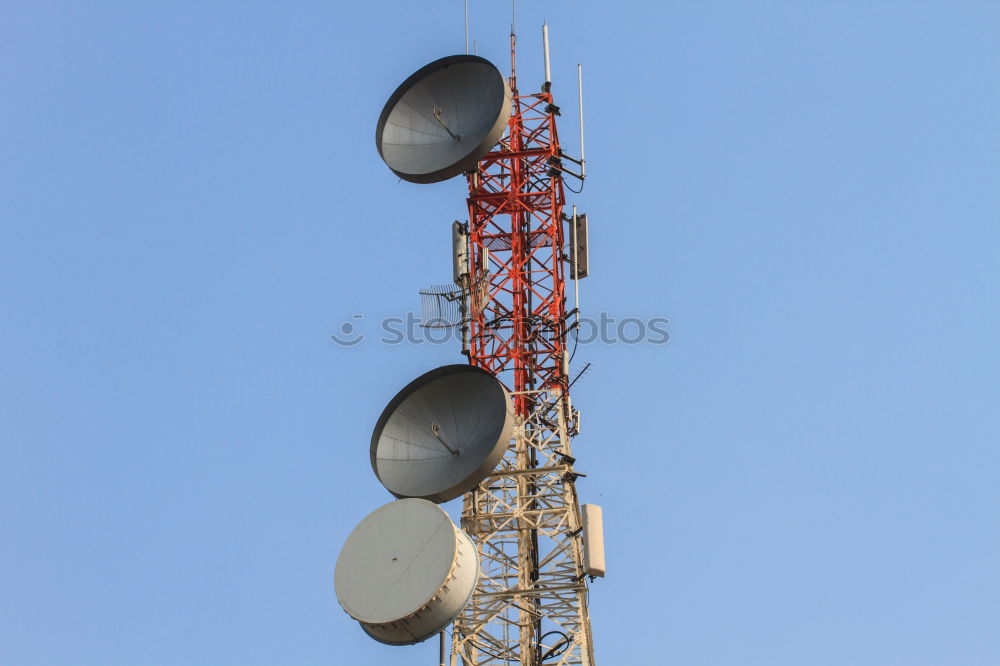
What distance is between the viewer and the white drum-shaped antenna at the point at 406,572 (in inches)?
1716

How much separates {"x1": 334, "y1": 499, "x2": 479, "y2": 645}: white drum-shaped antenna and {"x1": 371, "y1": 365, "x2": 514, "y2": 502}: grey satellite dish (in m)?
3.45

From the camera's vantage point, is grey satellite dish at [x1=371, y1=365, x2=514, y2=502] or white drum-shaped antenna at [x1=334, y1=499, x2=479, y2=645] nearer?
white drum-shaped antenna at [x1=334, y1=499, x2=479, y2=645]

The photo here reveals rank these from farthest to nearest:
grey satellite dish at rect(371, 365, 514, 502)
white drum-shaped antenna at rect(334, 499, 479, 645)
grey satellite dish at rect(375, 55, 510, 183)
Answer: grey satellite dish at rect(375, 55, 510, 183) < grey satellite dish at rect(371, 365, 514, 502) < white drum-shaped antenna at rect(334, 499, 479, 645)

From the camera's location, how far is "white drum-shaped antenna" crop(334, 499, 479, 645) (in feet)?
143

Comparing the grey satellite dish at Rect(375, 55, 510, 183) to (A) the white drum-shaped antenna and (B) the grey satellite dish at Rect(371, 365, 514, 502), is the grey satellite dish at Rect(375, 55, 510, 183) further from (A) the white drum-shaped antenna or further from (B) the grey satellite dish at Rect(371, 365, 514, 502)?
(A) the white drum-shaped antenna

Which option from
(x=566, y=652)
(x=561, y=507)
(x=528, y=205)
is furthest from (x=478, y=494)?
(x=528, y=205)

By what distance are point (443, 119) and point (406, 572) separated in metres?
17.1

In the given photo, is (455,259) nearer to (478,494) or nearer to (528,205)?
(528,205)

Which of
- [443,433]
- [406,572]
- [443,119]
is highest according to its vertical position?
[443,119]

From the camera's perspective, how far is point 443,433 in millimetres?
49969

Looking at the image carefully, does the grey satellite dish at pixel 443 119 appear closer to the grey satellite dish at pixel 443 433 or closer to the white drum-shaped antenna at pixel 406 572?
the grey satellite dish at pixel 443 433

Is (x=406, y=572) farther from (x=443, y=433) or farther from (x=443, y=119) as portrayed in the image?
(x=443, y=119)

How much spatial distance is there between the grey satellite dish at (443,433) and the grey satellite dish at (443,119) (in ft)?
24.5

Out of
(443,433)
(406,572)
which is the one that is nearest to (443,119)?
(443,433)
